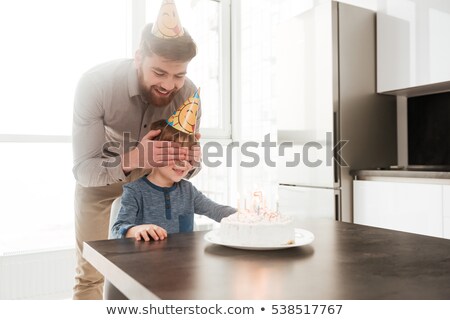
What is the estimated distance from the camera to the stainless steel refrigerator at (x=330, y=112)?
2.51 meters

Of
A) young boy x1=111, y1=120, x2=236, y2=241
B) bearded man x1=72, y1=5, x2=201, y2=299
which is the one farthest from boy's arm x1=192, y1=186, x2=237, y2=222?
bearded man x1=72, y1=5, x2=201, y2=299

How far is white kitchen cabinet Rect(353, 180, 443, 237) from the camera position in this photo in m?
2.06

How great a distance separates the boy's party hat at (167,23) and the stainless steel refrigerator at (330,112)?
110 cm

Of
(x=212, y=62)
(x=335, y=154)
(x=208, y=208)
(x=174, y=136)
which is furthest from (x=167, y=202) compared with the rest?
(x=212, y=62)

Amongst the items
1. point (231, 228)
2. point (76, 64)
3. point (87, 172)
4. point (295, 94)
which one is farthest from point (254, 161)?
point (231, 228)

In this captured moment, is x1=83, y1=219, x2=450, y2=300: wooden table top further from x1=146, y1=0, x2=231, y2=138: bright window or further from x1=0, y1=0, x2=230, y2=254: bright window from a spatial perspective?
x1=146, y1=0, x2=231, y2=138: bright window

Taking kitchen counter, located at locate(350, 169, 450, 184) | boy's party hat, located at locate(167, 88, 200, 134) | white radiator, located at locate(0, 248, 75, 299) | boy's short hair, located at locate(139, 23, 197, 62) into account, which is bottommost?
white radiator, located at locate(0, 248, 75, 299)

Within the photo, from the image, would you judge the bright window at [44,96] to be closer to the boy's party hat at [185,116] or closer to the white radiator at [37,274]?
the white radiator at [37,274]

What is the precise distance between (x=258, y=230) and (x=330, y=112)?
1750 millimetres

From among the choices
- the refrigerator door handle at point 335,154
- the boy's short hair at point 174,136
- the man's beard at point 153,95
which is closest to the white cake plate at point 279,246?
the boy's short hair at point 174,136

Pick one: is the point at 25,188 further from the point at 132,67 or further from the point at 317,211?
the point at 317,211

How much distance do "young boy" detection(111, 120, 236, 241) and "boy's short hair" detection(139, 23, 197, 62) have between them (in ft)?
1.22

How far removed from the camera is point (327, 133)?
2531 millimetres

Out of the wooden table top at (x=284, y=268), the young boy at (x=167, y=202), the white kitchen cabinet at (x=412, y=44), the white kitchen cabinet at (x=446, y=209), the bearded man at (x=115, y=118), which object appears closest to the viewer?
the wooden table top at (x=284, y=268)
